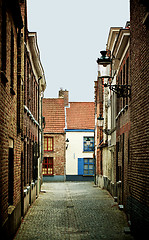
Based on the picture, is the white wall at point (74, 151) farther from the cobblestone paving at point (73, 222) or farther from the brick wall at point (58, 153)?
the cobblestone paving at point (73, 222)

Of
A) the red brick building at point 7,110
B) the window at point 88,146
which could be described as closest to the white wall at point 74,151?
the window at point 88,146

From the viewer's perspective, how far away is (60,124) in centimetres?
4441

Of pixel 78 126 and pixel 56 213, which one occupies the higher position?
pixel 78 126

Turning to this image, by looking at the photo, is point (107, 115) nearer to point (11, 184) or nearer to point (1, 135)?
point (11, 184)

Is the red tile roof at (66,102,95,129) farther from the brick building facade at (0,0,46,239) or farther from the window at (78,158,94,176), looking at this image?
the brick building facade at (0,0,46,239)

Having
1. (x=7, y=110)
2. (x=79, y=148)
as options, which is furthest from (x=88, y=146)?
(x=7, y=110)

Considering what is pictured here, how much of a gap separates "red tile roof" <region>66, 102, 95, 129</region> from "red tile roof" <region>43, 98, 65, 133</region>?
973 millimetres

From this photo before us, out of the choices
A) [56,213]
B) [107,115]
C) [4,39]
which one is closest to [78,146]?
[107,115]

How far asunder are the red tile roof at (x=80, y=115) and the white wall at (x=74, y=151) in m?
0.90

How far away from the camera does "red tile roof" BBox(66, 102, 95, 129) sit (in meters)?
45.0

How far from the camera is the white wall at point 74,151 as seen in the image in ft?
141

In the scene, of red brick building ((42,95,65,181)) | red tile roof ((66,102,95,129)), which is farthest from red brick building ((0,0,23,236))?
red tile roof ((66,102,95,129))

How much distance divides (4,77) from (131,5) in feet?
16.7

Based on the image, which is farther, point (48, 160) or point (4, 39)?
point (48, 160)
